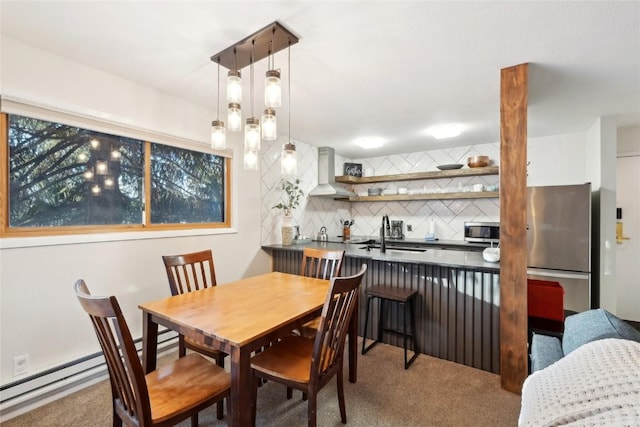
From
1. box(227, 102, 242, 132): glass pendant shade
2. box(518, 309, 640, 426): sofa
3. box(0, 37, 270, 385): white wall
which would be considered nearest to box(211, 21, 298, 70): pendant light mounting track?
box(227, 102, 242, 132): glass pendant shade

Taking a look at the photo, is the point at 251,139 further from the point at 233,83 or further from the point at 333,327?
the point at 333,327

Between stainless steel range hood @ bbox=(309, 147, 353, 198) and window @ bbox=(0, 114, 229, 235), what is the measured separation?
5.58 ft

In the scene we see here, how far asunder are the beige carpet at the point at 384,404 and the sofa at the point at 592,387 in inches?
38.1

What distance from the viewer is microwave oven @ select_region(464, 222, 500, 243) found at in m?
3.88

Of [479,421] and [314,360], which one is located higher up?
[314,360]

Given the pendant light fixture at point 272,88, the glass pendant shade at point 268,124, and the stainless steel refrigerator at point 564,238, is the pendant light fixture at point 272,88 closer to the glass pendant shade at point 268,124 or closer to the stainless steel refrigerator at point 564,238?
the glass pendant shade at point 268,124

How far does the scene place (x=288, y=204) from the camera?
13.0 feet

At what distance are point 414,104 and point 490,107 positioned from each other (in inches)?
29.4

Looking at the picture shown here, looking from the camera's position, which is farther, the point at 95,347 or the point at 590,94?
the point at 590,94

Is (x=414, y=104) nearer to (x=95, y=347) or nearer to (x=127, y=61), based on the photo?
(x=127, y=61)

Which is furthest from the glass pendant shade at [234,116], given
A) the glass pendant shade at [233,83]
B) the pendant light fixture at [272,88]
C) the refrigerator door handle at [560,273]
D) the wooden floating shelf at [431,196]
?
the refrigerator door handle at [560,273]

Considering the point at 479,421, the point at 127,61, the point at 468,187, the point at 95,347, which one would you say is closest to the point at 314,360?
the point at 479,421

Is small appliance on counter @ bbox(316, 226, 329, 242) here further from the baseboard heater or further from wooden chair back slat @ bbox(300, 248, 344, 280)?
the baseboard heater

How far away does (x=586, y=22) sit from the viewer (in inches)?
62.6
